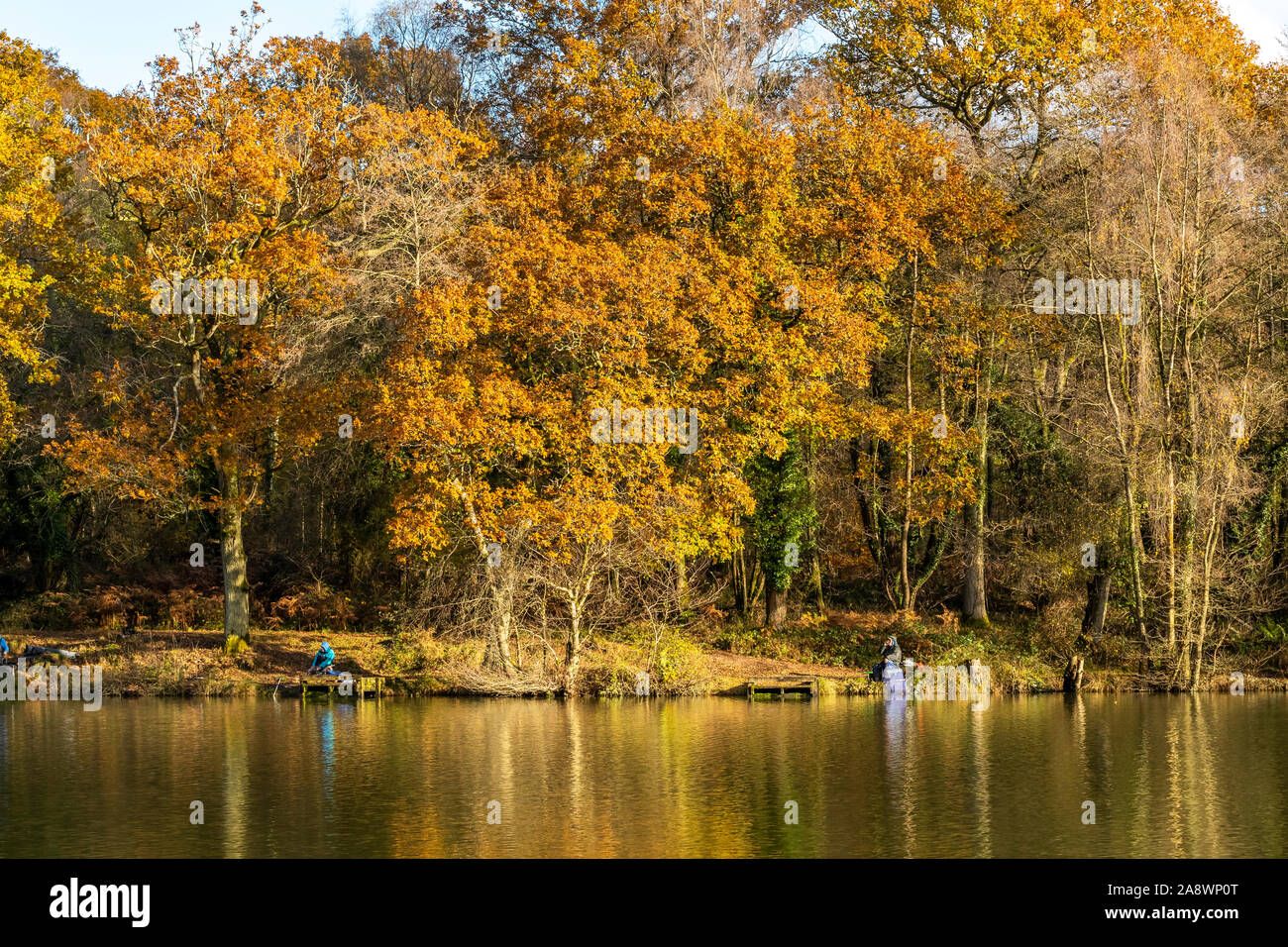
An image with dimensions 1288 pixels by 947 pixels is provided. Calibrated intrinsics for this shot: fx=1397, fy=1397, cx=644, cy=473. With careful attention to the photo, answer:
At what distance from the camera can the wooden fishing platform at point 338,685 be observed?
112 ft

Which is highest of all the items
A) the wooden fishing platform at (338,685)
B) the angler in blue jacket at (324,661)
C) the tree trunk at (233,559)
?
the tree trunk at (233,559)

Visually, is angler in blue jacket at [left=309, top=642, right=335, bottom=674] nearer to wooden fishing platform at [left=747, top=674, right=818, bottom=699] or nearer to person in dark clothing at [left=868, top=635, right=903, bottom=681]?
wooden fishing platform at [left=747, top=674, right=818, bottom=699]

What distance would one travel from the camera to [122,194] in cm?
3478

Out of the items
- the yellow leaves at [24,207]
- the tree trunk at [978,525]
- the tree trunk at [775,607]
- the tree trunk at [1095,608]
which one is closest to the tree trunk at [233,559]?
the yellow leaves at [24,207]

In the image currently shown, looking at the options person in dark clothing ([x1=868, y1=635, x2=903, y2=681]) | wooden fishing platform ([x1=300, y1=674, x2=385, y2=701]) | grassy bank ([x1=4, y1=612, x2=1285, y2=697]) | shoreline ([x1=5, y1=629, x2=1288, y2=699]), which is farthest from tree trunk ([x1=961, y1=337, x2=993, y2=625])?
wooden fishing platform ([x1=300, y1=674, x2=385, y2=701])

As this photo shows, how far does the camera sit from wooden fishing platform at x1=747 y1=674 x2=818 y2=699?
35.0m

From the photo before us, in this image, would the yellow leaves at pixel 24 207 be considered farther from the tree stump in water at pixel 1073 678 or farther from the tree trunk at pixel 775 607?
the tree stump in water at pixel 1073 678

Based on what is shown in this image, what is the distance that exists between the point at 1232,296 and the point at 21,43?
116 feet

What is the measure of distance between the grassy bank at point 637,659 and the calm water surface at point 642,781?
244cm

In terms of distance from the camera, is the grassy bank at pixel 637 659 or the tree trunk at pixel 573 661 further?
the grassy bank at pixel 637 659

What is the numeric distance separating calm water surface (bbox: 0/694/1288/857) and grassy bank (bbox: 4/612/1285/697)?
8.00 ft

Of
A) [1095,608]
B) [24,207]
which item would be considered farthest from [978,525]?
[24,207]
